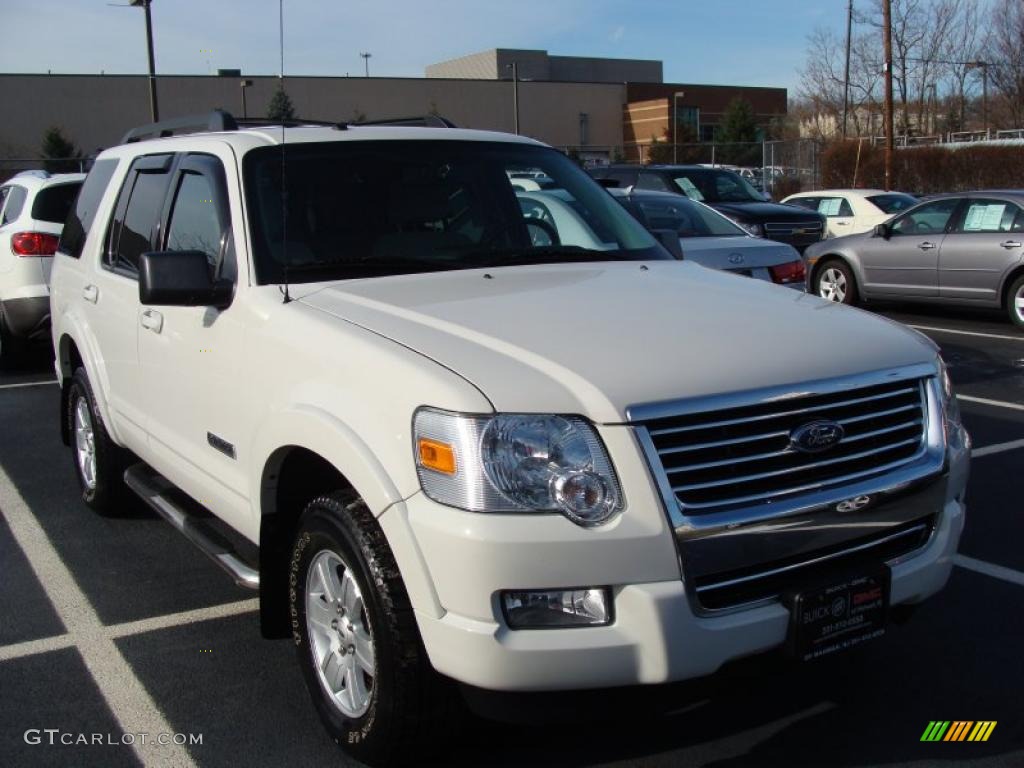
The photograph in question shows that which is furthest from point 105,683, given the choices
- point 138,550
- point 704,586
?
point 704,586

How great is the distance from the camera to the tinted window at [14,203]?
1054 centimetres

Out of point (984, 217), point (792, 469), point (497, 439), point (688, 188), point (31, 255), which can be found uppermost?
point (688, 188)

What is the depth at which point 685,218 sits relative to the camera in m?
10.8

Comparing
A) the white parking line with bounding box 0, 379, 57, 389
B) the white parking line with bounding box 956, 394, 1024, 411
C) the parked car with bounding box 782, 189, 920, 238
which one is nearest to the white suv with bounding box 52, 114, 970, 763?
the white parking line with bounding box 956, 394, 1024, 411

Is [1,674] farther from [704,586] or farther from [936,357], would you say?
[936,357]

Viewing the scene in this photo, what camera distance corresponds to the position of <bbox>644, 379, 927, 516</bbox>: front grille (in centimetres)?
285

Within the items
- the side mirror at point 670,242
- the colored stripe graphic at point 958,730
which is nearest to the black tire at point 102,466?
the side mirror at point 670,242

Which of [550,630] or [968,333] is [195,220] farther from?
[968,333]

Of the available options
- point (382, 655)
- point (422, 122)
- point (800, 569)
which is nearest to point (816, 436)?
point (800, 569)

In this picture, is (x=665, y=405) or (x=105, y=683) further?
(x=105, y=683)

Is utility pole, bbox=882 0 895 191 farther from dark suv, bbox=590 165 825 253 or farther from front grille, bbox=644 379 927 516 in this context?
front grille, bbox=644 379 927 516

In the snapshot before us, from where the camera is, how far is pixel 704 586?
2.85 m

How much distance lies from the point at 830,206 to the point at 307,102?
53.1 meters

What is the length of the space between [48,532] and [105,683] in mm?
2078
